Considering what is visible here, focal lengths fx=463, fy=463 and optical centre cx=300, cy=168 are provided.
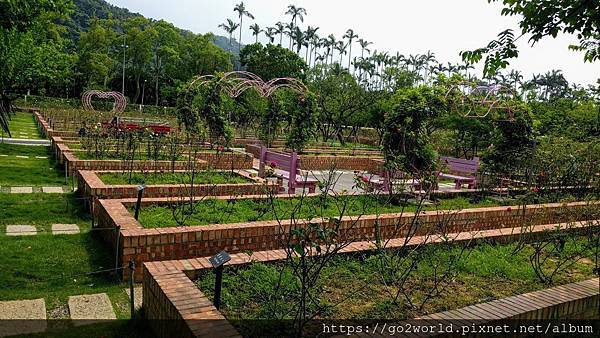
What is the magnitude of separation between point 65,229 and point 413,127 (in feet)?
23.8

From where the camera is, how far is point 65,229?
22.6 ft

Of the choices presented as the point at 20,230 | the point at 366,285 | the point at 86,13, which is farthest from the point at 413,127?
the point at 86,13

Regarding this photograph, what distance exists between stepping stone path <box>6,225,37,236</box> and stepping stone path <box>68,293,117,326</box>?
8.23 feet

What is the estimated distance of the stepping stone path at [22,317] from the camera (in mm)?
3865

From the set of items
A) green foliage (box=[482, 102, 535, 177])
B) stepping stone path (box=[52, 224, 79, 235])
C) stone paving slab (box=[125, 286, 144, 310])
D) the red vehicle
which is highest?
green foliage (box=[482, 102, 535, 177])

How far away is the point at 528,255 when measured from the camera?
5.63 metres

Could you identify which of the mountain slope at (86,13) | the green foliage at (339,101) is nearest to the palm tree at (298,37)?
the mountain slope at (86,13)

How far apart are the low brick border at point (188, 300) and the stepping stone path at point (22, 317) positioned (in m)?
0.89

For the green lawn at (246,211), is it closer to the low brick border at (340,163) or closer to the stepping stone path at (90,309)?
the stepping stone path at (90,309)

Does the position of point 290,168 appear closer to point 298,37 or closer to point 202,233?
point 202,233

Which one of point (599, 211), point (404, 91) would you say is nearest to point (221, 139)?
point (404, 91)

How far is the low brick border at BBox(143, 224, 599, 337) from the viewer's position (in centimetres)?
321

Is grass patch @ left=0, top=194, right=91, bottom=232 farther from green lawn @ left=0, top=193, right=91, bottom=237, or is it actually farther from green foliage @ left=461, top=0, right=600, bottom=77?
green foliage @ left=461, top=0, right=600, bottom=77

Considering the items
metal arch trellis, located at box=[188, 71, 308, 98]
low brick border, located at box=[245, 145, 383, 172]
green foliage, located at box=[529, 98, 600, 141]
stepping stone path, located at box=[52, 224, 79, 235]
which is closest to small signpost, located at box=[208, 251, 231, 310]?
stepping stone path, located at box=[52, 224, 79, 235]
